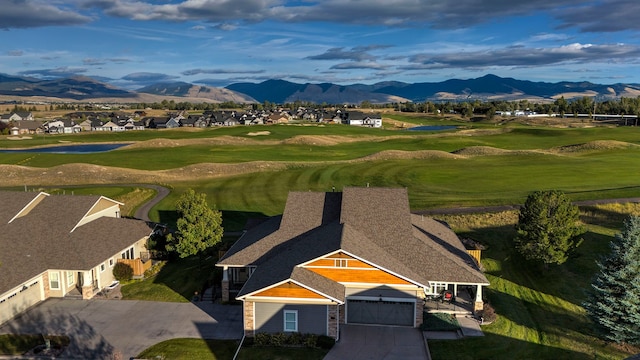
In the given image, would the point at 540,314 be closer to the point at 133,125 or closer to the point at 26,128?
the point at 133,125

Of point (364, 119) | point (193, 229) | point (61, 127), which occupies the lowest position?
point (193, 229)

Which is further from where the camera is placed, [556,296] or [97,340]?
[556,296]

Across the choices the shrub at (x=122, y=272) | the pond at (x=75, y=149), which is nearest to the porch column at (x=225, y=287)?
the shrub at (x=122, y=272)

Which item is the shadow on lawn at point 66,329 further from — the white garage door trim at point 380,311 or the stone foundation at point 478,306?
the stone foundation at point 478,306

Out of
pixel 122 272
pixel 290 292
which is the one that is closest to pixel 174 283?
pixel 122 272

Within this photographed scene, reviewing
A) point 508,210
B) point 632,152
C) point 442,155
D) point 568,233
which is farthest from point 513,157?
point 568,233

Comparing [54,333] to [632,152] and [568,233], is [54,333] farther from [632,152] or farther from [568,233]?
[632,152]

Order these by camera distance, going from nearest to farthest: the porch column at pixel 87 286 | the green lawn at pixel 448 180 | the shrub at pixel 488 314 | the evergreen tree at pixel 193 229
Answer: the shrub at pixel 488 314, the porch column at pixel 87 286, the evergreen tree at pixel 193 229, the green lawn at pixel 448 180
